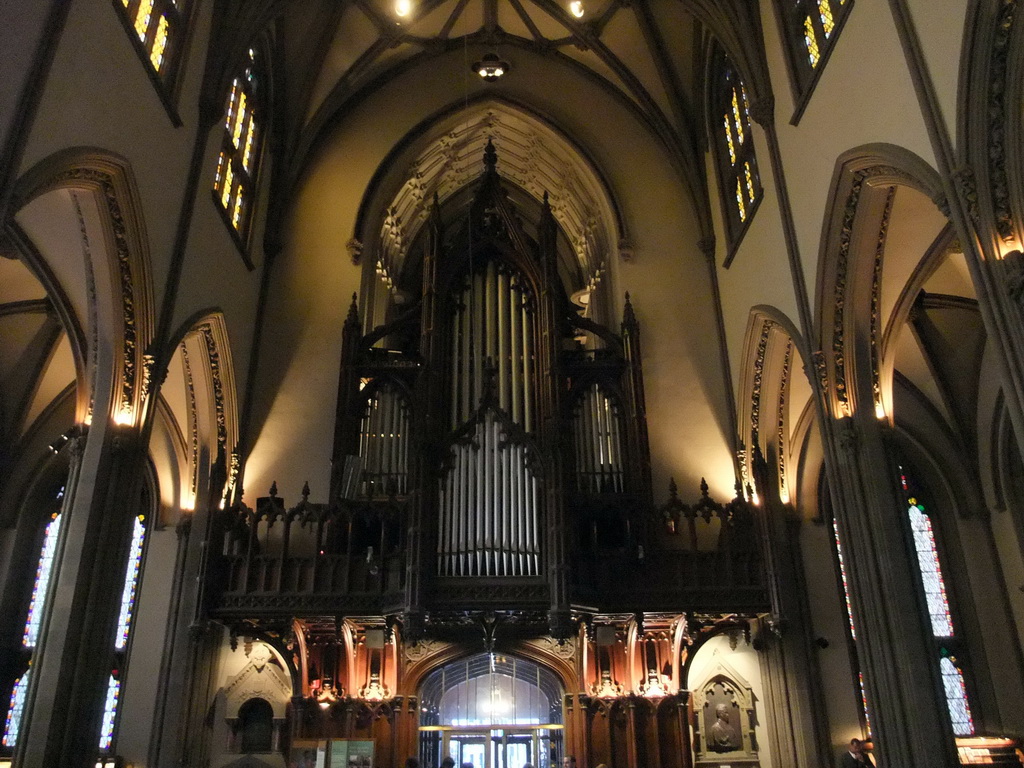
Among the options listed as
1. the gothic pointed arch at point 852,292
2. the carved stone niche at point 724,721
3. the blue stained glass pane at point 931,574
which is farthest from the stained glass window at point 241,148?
the blue stained glass pane at point 931,574

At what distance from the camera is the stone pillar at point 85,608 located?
9.90 m

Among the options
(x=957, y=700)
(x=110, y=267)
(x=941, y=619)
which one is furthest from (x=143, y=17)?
(x=957, y=700)

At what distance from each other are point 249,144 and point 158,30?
15.0 feet

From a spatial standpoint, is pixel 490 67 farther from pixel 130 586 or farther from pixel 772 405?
pixel 130 586

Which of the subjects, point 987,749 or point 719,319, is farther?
point 719,319

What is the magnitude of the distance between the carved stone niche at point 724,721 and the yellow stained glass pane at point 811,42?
9.50 m

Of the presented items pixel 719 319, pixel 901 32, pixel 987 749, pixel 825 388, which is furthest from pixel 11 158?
pixel 987 749

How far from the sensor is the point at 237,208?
16.1 meters

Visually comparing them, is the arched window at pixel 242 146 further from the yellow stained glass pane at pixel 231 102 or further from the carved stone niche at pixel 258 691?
the carved stone niche at pixel 258 691

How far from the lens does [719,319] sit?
16.8 m

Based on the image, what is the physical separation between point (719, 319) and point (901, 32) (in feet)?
25.8

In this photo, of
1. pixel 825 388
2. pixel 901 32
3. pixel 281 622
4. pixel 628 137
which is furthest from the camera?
pixel 628 137

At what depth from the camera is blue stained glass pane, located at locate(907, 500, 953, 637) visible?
16797mm

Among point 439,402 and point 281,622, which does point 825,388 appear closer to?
point 439,402
